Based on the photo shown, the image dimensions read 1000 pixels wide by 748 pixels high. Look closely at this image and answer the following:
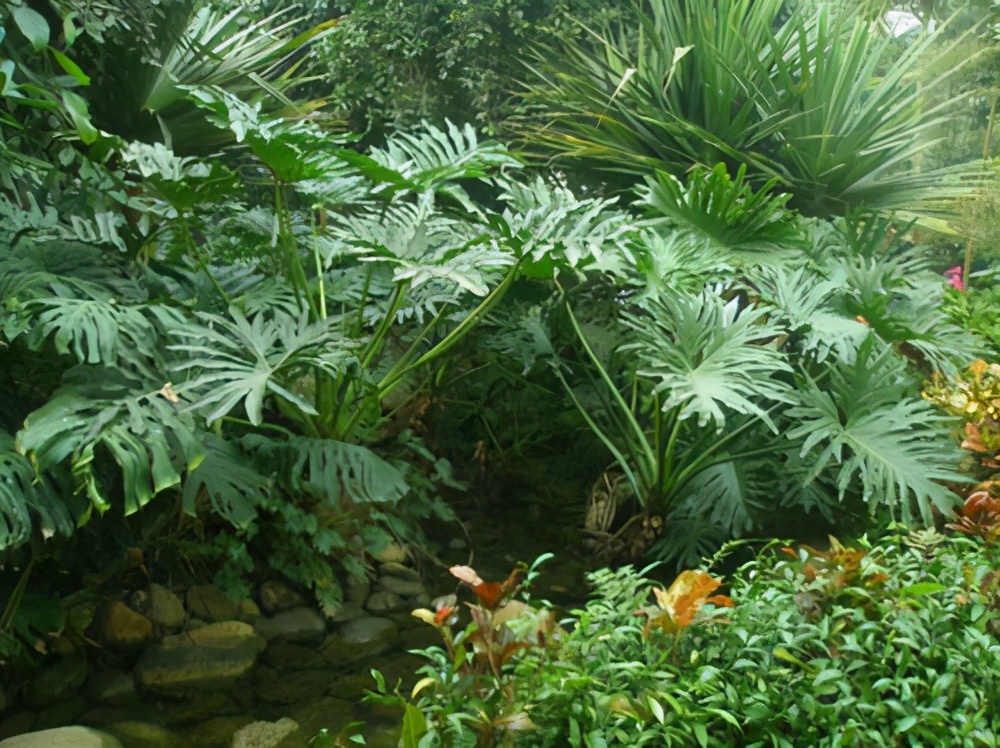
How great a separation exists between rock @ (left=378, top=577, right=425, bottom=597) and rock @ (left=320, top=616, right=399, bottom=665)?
197 mm

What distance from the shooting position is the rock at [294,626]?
3035mm

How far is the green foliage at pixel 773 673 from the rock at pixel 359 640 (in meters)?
0.90

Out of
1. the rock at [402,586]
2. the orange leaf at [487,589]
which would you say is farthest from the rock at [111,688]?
the orange leaf at [487,589]

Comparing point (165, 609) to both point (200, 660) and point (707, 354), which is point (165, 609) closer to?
point (200, 660)

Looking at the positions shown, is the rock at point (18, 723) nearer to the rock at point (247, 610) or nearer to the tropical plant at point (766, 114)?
the rock at point (247, 610)

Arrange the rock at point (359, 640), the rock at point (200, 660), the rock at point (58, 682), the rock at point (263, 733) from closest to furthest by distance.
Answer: the rock at point (263, 733)
the rock at point (58, 682)
the rock at point (200, 660)
the rock at point (359, 640)

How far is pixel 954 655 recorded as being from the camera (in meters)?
2.12

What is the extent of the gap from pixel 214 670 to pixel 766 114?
3336 millimetres

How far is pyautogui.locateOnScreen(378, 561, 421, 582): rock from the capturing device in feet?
11.4

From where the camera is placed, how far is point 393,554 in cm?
357

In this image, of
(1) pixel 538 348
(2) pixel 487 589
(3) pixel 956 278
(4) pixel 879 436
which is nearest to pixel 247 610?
(2) pixel 487 589

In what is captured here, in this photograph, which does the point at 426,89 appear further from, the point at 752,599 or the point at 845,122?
the point at 752,599

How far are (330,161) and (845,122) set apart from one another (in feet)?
8.54

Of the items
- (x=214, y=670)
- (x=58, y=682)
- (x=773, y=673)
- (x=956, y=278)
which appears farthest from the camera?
(x=956, y=278)
